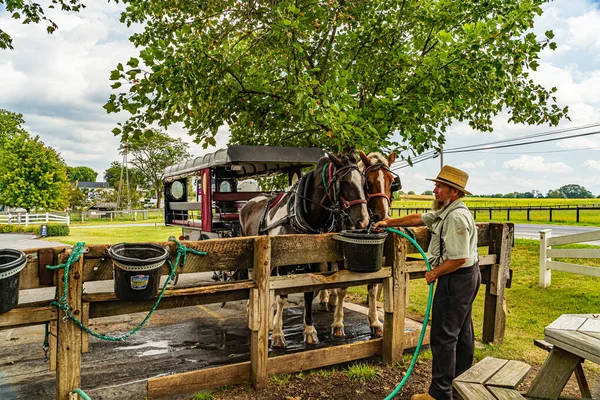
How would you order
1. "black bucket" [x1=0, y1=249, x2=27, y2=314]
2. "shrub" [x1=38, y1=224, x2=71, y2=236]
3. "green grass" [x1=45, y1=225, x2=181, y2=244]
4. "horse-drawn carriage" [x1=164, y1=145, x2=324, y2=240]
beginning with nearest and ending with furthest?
1. "black bucket" [x1=0, y1=249, x2=27, y2=314]
2. "horse-drawn carriage" [x1=164, y1=145, x2=324, y2=240]
3. "green grass" [x1=45, y1=225, x2=181, y2=244]
4. "shrub" [x1=38, y1=224, x2=71, y2=236]

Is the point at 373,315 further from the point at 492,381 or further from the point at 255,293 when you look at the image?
the point at 492,381

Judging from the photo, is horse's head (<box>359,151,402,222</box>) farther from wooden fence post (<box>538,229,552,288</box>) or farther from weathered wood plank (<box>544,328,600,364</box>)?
wooden fence post (<box>538,229,552,288</box>)

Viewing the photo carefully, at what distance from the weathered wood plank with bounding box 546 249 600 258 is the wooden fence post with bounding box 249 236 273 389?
21.4 feet

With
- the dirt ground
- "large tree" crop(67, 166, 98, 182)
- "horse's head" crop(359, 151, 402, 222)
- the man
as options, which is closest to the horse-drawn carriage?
"horse's head" crop(359, 151, 402, 222)

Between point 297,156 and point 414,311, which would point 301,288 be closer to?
point 414,311

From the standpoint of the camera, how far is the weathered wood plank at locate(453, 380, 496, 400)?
262 centimetres

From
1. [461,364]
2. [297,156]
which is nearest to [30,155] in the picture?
[297,156]

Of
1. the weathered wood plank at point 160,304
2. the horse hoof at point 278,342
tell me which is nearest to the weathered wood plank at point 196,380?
the weathered wood plank at point 160,304

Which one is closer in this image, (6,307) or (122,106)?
(6,307)

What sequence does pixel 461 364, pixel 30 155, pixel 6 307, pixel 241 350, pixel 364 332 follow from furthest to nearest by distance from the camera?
pixel 30 155 < pixel 364 332 < pixel 241 350 < pixel 461 364 < pixel 6 307

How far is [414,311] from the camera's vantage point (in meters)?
6.96

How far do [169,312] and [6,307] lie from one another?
13.3 ft

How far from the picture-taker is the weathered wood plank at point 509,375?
286 centimetres

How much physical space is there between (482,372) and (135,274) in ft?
8.91
